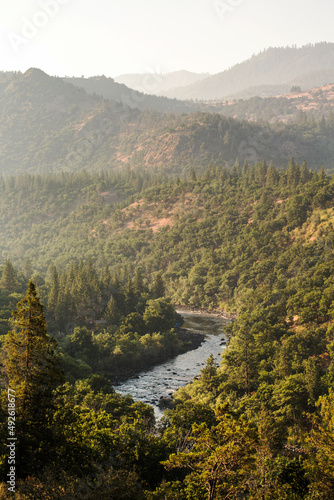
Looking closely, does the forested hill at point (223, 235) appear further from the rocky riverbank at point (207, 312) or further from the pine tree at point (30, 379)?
the pine tree at point (30, 379)

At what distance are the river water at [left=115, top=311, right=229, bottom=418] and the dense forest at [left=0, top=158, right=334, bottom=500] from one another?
3383mm

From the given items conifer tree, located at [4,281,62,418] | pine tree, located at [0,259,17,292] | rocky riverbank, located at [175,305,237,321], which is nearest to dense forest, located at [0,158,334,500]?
conifer tree, located at [4,281,62,418]

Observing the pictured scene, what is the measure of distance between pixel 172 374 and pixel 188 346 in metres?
18.1

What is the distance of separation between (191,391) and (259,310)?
33.3m

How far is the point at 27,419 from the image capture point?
29.2 metres

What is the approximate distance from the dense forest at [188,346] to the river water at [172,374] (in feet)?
11.1

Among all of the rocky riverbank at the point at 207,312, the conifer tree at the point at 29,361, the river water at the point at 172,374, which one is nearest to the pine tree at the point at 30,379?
the conifer tree at the point at 29,361

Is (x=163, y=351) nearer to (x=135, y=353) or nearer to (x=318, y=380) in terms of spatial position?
(x=135, y=353)

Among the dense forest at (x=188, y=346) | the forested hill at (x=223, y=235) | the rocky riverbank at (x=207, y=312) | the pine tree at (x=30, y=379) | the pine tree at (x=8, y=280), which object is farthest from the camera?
the forested hill at (x=223, y=235)

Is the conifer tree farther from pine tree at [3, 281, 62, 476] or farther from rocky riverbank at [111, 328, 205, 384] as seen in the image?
rocky riverbank at [111, 328, 205, 384]

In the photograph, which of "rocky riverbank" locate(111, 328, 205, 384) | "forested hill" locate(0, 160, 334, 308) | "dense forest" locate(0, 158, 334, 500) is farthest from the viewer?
"forested hill" locate(0, 160, 334, 308)

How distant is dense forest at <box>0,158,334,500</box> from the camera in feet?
95.2

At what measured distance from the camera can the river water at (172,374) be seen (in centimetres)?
6969

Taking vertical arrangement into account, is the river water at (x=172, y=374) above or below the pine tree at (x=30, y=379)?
below
